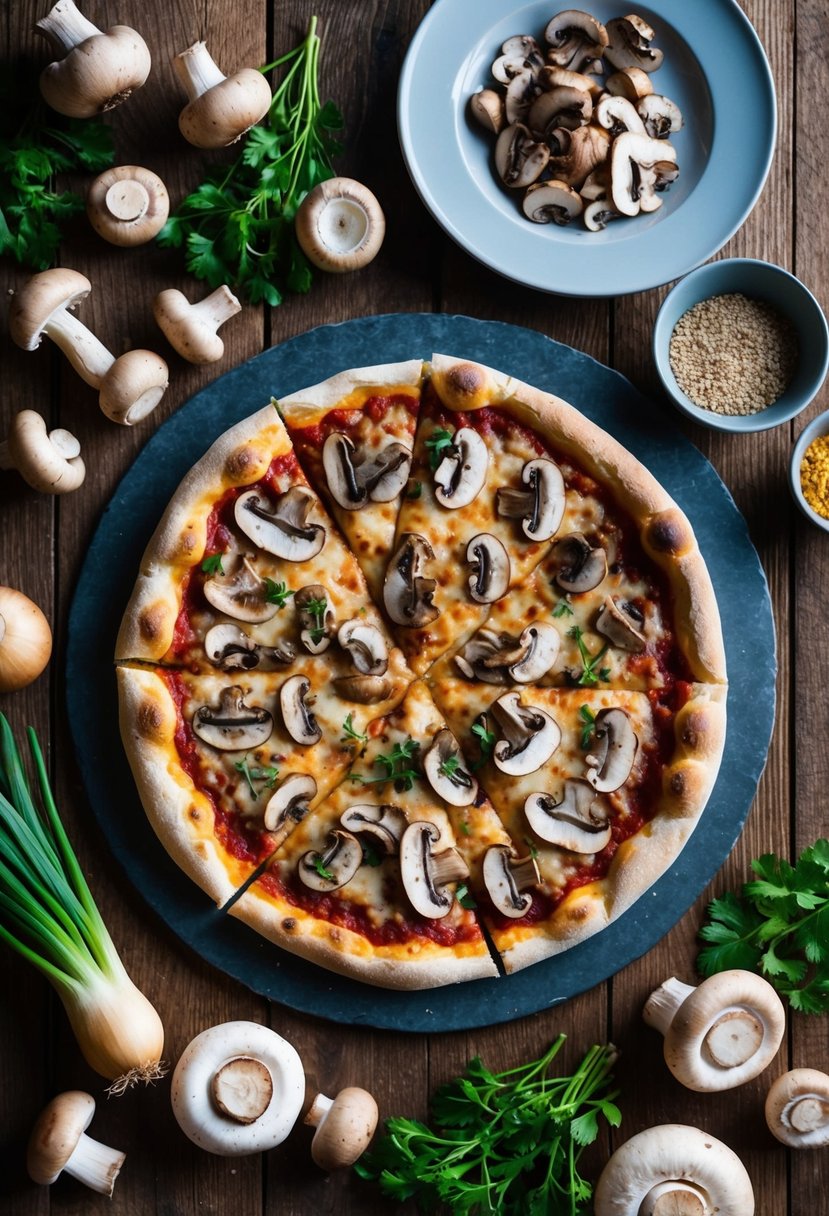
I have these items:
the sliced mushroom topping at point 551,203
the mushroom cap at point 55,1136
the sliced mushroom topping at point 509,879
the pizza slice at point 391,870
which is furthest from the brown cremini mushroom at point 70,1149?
the sliced mushroom topping at point 551,203

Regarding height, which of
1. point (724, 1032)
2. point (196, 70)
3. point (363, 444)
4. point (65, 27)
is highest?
point (65, 27)

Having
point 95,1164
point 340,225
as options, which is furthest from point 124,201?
point 95,1164

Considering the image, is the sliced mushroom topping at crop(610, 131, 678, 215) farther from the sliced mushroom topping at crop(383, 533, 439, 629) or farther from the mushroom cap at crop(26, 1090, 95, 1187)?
the mushroom cap at crop(26, 1090, 95, 1187)

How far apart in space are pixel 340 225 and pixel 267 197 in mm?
277

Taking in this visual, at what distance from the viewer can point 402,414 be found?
4.66 metres

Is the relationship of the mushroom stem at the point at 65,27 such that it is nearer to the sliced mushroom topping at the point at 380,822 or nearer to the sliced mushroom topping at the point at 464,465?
the sliced mushroom topping at the point at 464,465

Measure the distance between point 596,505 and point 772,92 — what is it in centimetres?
165

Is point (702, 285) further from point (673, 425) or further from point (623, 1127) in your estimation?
point (623, 1127)

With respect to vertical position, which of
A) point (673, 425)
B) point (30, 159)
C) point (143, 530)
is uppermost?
point (30, 159)

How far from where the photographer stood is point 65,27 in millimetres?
4438

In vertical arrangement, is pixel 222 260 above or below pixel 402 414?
above

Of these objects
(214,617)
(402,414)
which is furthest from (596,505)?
(214,617)

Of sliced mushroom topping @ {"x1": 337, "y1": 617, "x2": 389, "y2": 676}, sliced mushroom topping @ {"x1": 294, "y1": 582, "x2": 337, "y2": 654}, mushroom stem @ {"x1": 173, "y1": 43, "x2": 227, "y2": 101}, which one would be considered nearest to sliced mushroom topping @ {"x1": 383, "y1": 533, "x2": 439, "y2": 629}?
sliced mushroom topping @ {"x1": 337, "y1": 617, "x2": 389, "y2": 676}

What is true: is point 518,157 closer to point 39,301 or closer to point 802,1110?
point 39,301
